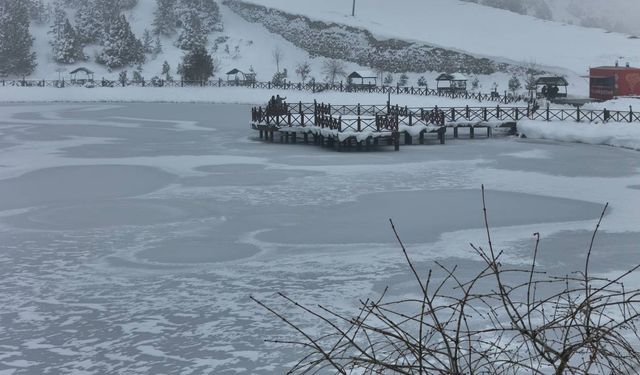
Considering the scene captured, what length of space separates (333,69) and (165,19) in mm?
31598

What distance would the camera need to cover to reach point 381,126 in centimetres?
3809

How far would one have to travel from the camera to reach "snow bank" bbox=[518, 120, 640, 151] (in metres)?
36.5

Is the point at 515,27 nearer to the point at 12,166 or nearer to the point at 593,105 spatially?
the point at 593,105

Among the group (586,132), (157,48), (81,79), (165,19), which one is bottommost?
(586,132)

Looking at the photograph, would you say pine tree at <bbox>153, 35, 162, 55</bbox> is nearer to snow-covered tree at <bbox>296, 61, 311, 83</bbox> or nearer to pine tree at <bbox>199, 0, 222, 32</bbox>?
pine tree at <bbox>199, 0, 222, 32</bbox>

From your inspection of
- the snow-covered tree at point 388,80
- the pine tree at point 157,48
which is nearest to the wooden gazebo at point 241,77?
the pine tree at point 157,48

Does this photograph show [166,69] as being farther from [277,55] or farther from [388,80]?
[388,80]

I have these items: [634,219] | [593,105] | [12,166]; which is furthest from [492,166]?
[593,105]

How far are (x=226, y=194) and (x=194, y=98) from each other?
56695mm

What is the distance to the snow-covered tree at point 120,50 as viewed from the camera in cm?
9406

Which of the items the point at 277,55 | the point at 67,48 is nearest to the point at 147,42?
the point at 67,48

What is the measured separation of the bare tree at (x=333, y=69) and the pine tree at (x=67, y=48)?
30.1 metres

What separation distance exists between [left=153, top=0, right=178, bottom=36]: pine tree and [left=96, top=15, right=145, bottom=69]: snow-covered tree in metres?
11.5

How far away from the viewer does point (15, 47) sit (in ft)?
294
